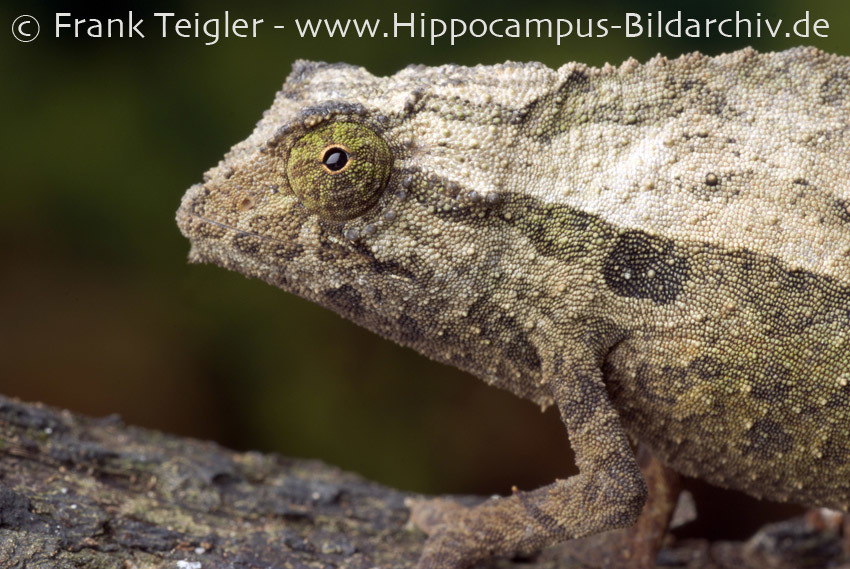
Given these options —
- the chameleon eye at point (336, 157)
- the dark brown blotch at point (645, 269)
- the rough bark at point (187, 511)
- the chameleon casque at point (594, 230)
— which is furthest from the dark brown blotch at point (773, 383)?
the chameleon eye at point (336, 157)

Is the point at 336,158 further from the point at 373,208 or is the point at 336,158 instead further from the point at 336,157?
the point at 373,208

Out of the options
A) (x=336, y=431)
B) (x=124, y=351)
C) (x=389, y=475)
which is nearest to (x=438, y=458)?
(x=389, y=475)

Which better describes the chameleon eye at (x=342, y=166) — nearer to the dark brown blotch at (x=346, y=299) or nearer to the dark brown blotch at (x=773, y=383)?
the dark brown blotch at (x=346, y=299)

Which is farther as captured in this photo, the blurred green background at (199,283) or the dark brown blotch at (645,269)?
the blurred green background at (199,283)

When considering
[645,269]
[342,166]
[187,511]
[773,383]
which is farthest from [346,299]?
[773,383]

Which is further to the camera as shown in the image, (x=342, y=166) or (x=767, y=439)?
(x=767, y=439)

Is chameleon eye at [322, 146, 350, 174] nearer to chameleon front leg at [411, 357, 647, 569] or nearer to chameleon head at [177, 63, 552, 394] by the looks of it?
chameleon head at [177, 63, 552, 394]

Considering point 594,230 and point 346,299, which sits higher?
point 594,230

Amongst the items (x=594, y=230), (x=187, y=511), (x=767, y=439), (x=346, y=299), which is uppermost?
(x=594, y=230)
